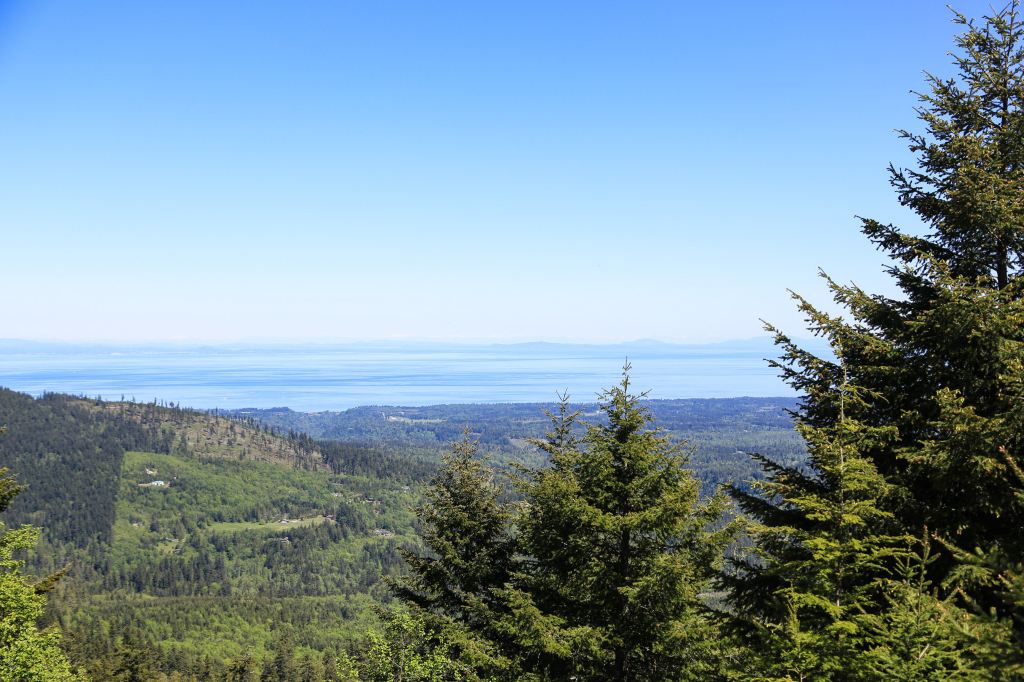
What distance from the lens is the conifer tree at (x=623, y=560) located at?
14555 mm

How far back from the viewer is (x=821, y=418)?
495 inches

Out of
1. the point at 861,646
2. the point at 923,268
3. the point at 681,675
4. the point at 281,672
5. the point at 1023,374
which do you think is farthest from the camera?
the point at 281,672

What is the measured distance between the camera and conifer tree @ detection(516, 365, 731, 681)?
14.6 metres

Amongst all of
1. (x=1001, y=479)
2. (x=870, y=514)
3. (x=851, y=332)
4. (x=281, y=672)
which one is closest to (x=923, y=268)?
(x=851, y=332)

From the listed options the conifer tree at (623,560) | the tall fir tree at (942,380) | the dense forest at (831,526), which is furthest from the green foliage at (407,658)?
the tall fir tree at (942,380)

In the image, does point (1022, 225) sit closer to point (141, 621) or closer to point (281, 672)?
point (281, 672)

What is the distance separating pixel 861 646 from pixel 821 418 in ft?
14.8

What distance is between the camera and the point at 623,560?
15711 millimetres

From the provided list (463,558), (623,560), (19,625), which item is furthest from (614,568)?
(19,625)

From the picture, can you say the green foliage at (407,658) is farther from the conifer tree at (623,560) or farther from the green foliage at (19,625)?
the green foliage at (19,625)

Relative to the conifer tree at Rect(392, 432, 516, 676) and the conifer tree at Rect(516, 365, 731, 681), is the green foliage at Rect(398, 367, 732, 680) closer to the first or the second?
the conifer tree at Rect(516, 365, 731, 681)

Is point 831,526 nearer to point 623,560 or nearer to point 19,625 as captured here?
point 623,560

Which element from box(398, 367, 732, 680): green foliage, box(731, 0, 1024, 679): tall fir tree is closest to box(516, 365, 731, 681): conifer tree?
box(398, 367, 732, 680): green foliage

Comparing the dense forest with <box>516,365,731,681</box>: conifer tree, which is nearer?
the dense forest
